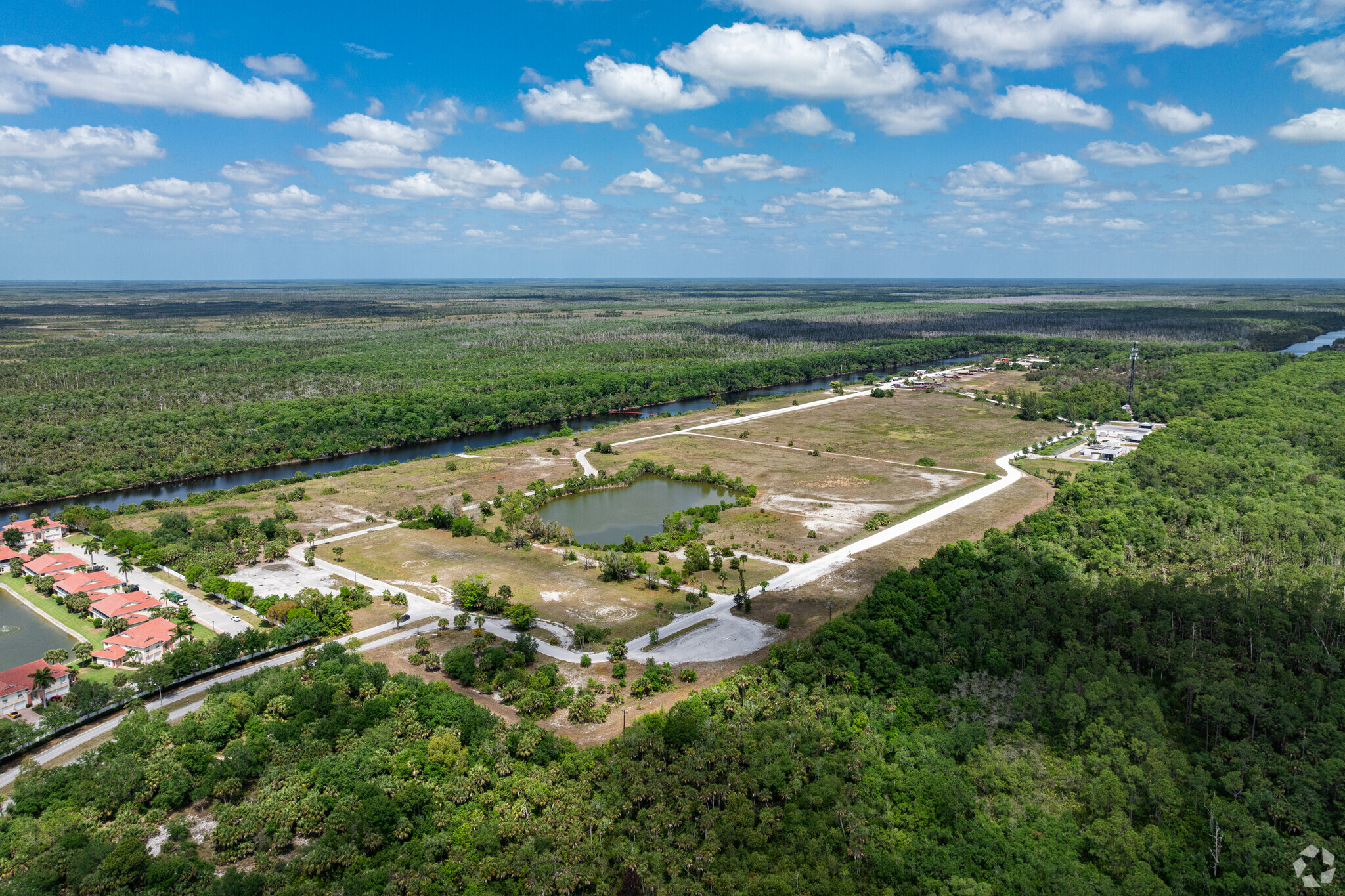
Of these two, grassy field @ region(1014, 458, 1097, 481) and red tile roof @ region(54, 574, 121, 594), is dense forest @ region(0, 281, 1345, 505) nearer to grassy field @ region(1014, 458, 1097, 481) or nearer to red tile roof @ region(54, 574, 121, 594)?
red tile roof @ region(54, 574, 121, 594)

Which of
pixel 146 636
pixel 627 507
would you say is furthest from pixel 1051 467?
pixel 146 636

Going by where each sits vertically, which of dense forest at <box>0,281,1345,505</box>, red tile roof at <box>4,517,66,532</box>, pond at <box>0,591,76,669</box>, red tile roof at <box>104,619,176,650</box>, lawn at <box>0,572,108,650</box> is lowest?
pond at <box>0,591,76,669</box>

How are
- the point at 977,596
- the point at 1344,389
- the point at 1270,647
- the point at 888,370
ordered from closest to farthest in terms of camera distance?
the point at 1270,647 < the point at 977,596 < the point at 1344,389 < the point at 888,370

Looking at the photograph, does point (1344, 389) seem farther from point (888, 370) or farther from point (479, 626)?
point (479, 626)

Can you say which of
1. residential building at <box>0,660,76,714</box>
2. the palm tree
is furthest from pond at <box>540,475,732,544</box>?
the palm tree

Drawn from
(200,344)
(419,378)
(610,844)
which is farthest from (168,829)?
(200,344)

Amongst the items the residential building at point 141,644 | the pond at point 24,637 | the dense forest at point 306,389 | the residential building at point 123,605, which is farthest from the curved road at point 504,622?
the dense forest at point 306,389
